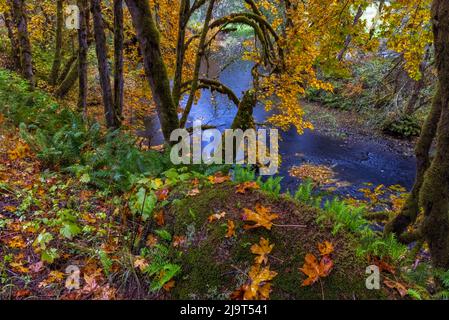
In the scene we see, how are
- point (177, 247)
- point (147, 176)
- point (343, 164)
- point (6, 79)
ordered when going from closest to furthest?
point (177, 247) → point (147, 176) → point (6, 79) → point (343, 164)

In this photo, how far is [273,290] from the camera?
2.53 metres

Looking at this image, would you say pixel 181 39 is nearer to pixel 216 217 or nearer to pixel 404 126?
pixel 216 217

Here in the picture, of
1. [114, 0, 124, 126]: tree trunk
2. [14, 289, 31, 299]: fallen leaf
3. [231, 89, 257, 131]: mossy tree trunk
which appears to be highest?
[114, 0, 124, 126]: tree trunk

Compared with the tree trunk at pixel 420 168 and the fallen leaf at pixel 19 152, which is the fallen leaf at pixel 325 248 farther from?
the fallen leaf at pixel 19 152

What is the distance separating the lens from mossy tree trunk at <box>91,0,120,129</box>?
21.8ft

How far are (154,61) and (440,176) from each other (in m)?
4.85

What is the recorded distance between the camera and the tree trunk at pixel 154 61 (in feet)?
16.8

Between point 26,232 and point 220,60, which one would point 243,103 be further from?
point 220,60

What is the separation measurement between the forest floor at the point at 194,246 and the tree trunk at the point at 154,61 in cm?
233

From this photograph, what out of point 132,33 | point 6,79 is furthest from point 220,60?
point 6,79

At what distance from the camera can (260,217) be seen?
9.86 feet

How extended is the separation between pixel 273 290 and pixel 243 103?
5970 mm

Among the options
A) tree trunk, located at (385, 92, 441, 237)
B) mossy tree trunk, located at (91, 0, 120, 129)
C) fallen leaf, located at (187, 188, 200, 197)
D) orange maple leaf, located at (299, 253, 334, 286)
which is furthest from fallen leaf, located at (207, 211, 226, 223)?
mossy tree trunk, located at (91, 0, 120, 129)

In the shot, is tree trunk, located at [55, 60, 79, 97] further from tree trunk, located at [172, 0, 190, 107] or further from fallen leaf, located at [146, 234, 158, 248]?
fallen leaf, located at [146, 234, 158, 248]
